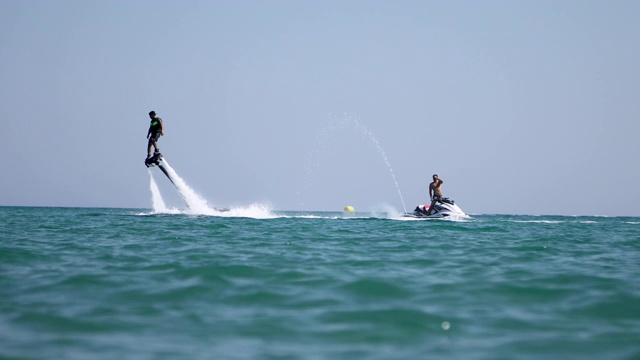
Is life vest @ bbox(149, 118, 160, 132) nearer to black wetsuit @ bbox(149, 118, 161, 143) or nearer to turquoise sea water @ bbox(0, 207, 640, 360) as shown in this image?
black wetsuit @ bbox(149, 118, 161, 143)

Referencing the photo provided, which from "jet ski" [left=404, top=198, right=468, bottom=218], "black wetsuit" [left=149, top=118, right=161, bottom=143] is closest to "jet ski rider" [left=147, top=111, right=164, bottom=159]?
"black wetsuit" [left=149, top=118, right=161, bottom=143]

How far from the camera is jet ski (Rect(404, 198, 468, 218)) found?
1383 inches

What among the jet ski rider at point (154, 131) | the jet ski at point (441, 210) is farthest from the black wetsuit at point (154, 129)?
the jet ski at point (441, 210)

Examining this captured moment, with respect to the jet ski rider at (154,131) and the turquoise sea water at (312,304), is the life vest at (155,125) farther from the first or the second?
the turquoise sea water at (312,304)

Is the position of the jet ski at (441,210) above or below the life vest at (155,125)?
below

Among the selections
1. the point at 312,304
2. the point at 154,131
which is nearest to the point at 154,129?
the point at 154,131

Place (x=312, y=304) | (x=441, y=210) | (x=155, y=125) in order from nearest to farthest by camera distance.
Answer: (x=312, y=304), (x=155, y=125), (x=441, y=210)

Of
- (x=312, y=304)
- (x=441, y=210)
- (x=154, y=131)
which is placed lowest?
(x=312, y=304)

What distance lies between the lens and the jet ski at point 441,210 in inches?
1383

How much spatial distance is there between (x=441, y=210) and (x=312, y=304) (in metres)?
28.0

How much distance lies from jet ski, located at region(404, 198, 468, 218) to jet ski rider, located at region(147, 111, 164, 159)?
15.4 metres

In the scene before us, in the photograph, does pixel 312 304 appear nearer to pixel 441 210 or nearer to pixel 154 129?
pixel 154 129

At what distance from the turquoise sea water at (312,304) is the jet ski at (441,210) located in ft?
69.6

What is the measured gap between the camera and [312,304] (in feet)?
26.6
